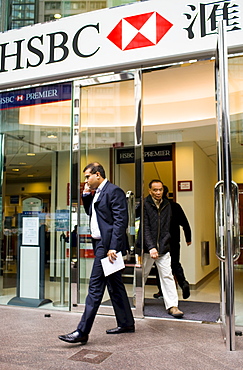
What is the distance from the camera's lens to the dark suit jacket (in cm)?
357

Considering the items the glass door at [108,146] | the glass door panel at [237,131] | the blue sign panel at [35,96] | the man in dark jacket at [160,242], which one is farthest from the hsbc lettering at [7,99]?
the glass door panel at [237,131]

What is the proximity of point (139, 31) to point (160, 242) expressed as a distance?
253cm

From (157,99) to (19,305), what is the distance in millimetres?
4281

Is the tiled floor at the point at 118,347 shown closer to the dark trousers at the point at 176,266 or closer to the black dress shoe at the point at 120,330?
the black dress shoe at the point at 120,330

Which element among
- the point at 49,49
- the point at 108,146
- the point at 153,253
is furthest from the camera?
the point at 49,49

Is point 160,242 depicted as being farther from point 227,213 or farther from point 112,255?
point 227,213

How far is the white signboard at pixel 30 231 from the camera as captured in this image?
5168mm

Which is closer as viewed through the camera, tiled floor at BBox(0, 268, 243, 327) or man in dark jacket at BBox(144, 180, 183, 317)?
tiled floor at BBox(0, 268, 243, 327)

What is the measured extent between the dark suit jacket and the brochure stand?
171 centimetres

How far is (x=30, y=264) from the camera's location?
519 cm

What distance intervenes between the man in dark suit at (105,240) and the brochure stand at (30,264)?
5.04 feet

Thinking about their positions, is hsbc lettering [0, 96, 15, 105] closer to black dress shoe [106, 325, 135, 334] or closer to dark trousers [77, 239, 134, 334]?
dark trousers [77, 239, 134, 334]

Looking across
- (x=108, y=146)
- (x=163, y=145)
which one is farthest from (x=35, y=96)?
(x=163, y=145)

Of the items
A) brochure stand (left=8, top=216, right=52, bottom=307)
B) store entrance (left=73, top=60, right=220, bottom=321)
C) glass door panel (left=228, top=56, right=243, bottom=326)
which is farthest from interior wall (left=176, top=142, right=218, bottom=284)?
brochure stand (left=8, top=216, right=52, bottom=307)
